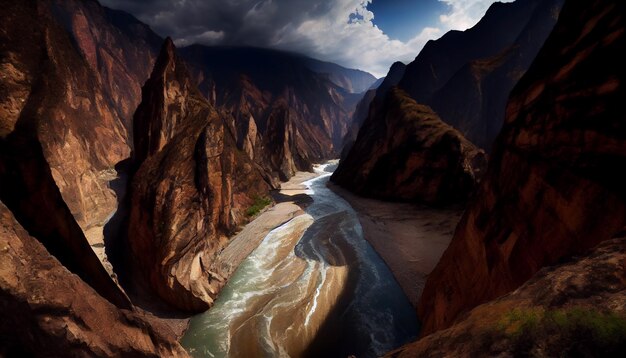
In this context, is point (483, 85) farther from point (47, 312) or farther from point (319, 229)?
point (47, 312)

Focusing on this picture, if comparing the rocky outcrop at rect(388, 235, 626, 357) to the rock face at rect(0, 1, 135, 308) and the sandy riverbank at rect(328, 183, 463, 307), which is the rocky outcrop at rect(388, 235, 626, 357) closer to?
the rock face at rect(0, 1, 135, 308)

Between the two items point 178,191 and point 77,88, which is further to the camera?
point 77,88

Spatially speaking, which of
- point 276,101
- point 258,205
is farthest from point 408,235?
point 276,101

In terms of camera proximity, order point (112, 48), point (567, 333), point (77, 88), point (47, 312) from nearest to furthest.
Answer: point (567, 333)
point (47, 312)
point (77, 88)
point (112, 48)

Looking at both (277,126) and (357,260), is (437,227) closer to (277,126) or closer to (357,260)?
(357,260)

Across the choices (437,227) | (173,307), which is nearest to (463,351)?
(173,307)

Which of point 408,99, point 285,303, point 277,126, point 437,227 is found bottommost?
point 437,227

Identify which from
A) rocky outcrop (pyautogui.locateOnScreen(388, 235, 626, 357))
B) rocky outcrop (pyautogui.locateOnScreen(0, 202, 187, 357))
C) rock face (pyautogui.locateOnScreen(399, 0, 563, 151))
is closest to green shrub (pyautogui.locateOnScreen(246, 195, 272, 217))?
rocky outcrop (pyautogui.locateOnScreen(0, 202, 187, 357))
